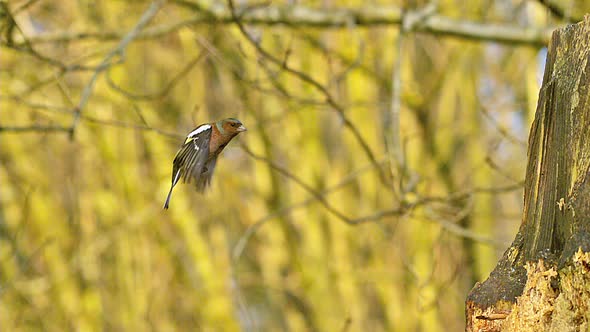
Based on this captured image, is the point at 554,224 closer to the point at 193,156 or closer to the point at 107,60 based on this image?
the point at 193,156

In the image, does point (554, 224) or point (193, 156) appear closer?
point (554, 224)

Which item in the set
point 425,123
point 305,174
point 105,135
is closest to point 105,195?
point 105,135

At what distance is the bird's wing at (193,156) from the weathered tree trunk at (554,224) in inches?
39.2

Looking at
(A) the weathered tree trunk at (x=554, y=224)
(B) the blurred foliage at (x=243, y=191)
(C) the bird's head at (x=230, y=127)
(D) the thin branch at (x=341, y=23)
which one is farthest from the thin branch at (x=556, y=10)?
(C) the bird's head at (x=230, y=127)

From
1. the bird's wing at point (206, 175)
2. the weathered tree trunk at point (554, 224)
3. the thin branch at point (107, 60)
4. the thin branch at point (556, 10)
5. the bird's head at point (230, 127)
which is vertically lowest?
the weathered tree trunk at point (554, 224)

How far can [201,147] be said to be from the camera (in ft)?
8.79

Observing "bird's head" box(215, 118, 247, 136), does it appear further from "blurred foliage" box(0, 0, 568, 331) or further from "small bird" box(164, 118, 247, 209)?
"blurred foliage" box(0, 0, 568, 331)

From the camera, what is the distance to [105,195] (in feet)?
28.2

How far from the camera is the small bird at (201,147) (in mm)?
2637

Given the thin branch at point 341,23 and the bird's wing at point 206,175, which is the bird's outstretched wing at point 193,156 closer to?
the bird's wing at point 206,175

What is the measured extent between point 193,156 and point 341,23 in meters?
2.83

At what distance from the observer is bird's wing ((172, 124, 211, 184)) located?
2643 mm

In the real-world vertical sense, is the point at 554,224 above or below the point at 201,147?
below

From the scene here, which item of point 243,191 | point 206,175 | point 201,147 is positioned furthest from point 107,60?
point 243,191
